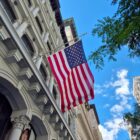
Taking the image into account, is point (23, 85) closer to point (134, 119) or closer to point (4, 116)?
point (4, 116)

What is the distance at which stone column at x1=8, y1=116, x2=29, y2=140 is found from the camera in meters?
8.27

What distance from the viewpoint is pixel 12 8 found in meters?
10.1

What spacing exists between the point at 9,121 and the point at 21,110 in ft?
2.45

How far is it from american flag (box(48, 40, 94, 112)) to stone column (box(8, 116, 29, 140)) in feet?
6.08

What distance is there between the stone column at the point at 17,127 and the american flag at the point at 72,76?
1.85m

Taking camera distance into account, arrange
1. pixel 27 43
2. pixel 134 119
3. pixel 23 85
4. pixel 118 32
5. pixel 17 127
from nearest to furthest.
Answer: pixel 118 32 → pixel 17 127 → pixel 23 85 → pixel 27 43 → pixel 134 119

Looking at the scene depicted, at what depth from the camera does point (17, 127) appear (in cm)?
859

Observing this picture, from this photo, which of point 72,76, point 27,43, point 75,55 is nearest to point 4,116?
point 72,76

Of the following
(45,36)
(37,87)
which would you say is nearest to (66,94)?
(37,87)

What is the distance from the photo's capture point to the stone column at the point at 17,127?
8266mm

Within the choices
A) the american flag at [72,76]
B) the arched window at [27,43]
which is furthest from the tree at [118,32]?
the arched window at [27,43]

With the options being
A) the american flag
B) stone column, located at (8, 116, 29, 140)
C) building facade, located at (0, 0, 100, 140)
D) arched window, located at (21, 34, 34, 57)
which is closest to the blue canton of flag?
the american flag

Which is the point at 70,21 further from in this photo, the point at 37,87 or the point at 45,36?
the point at 37,87

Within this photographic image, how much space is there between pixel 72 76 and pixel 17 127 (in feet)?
11.4
